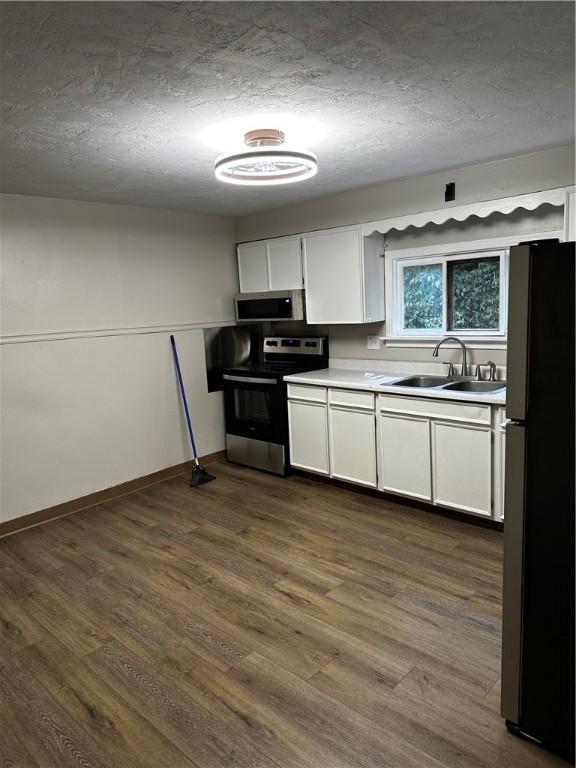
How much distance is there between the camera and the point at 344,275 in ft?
13.9

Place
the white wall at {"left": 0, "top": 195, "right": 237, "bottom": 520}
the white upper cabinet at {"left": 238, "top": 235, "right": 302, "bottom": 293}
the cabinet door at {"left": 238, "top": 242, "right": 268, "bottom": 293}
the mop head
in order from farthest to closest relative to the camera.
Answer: the cabinet door at {"left": 238, "top": 242, "right": 268, "bottom": 293}, the white upper cabinet at {"left": 238, "top": 235, "right": 302, "bottom": 293}, the mop head, the white wall at {"left": 0, "top": 195, "right": 237, "bottom": 520}

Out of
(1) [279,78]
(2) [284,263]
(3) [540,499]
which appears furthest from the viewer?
(2) [284,263]

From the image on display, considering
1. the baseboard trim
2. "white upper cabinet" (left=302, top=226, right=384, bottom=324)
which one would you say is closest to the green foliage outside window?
"white upper cabinet" (left=302, top=226, right=384, bottom=324)

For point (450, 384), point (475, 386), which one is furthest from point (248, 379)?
point (475, 386)

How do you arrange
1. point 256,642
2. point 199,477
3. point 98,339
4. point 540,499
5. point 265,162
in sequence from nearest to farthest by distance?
point 540,499 → point 256,642 → point 265,162 → point 98,339 → point 199,477

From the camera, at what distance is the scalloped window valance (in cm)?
321

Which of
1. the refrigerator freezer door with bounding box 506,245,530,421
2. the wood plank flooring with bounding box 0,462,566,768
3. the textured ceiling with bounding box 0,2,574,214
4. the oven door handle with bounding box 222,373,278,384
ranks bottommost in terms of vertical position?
the wood plank flooring with bounding box 0,462,566,768

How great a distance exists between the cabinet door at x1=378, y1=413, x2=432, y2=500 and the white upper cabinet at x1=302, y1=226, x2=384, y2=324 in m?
0.91

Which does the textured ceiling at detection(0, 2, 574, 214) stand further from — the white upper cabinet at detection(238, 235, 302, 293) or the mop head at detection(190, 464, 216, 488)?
the mop head at detection(190, 464, 216, 488)

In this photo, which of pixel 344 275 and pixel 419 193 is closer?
pixel 419 193

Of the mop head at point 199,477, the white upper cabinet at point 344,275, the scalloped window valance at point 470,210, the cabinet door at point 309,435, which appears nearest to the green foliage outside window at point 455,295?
the white upper cabinet at point 344,275

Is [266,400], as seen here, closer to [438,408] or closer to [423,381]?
[423,381]

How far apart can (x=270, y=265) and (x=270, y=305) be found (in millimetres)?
364

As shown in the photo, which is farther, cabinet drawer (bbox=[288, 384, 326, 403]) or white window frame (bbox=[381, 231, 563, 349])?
cabinet drawer (bbox=[288, 384, 326, 403])
